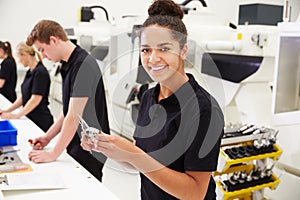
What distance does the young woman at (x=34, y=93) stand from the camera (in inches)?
106

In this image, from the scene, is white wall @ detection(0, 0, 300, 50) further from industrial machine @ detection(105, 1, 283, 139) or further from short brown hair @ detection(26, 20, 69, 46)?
short brown hair @ detection(26, 20, 69, 46)

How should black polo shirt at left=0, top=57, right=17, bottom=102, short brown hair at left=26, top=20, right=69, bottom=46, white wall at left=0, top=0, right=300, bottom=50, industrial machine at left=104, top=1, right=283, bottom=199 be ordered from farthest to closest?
1. white wall at left=0, top=0, right=300, bottom=50
2. black polo shirt at left=0, top=57, right=17, bottom=102
3. industrial machine at left=104, top=1, right=283, bottom=199
4. short brown hair at left=26, top=20, right=69, bottom=46

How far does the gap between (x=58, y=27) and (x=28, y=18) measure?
392 cm

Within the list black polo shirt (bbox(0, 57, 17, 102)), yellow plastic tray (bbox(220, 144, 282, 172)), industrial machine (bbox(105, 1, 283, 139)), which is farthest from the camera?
black polo shirt (bbox(0, 57, 17, 102))

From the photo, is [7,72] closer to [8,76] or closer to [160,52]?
[8,76]

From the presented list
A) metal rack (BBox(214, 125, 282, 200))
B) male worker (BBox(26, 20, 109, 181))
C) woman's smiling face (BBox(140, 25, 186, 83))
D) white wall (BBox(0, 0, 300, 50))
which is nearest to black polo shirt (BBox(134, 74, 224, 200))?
woman's smiling face (BBox(140, 25, 186, 83))

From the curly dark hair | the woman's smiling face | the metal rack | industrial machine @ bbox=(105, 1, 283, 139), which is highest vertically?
the curly dark hair

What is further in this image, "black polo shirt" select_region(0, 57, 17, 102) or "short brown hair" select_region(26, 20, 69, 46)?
"black polo shirt" select_region(0, 57, 17, 102)

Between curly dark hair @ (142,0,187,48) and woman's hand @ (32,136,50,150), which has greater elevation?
curly dark hair @ (142,0,187,48)

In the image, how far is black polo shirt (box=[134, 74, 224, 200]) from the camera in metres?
0.95

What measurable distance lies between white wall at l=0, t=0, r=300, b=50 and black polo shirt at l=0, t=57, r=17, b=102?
1.59 metres

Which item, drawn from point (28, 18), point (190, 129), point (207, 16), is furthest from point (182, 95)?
point (28, 18)

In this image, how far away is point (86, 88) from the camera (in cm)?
165

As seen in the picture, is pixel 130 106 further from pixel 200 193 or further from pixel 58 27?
pixel 200 193
